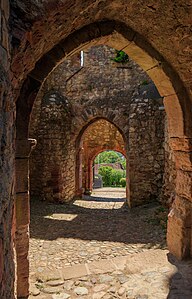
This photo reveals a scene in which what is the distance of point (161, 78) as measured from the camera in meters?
3.51

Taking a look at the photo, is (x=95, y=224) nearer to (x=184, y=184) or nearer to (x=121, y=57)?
(x=184, y=184)

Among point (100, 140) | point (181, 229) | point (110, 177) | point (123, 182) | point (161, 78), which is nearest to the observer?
point (161, 78)

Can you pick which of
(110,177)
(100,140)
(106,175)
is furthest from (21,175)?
(106,175)

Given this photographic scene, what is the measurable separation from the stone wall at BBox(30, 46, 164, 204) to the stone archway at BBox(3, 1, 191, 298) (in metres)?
3.86

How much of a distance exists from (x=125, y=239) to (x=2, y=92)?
4.36 meters

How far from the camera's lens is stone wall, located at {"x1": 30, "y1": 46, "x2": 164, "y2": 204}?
7707 mm

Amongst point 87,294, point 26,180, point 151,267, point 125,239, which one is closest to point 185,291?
point 151,267

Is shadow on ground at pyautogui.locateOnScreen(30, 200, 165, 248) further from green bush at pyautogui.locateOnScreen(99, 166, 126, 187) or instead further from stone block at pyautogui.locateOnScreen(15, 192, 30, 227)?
green bush at pyautogui.locateOnScreen(99, 166, 126, 187)

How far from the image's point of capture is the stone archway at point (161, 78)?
7.82ft

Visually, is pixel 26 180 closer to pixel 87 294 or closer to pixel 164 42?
pixel 87 294

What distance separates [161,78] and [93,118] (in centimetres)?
563

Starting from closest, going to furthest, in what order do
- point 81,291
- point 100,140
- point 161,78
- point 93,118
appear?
point 81,291 < point 161,78 < point 93,118 < point 100,140

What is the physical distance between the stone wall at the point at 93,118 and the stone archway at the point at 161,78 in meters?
3.86

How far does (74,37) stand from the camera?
2.74 metres
